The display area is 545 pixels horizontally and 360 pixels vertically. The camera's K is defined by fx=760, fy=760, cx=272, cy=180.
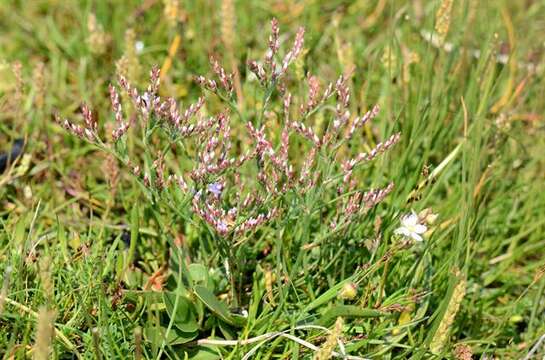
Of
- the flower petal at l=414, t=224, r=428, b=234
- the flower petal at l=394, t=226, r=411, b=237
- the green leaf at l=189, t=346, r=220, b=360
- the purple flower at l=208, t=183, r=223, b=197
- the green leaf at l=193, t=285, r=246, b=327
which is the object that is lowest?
the green leaf at l=189, t=346, r=220, b=360

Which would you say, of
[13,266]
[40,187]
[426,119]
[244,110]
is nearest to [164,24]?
[244,110]

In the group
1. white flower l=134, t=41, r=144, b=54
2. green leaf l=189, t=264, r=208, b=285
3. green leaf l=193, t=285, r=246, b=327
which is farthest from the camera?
white flower l=134, t=41, r=144, b=54

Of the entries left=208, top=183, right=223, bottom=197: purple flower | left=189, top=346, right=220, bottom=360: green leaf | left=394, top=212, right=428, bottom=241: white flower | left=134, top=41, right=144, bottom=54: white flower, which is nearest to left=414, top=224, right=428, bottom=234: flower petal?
left=394, top=212, right=428, bottom=241: white flower

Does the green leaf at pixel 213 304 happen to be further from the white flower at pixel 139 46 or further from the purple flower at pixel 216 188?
the white flower at pixel 139 46

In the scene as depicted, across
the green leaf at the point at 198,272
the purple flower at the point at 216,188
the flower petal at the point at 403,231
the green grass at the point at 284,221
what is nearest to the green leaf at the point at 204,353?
the green grass at the point at 284,221

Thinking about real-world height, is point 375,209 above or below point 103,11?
below

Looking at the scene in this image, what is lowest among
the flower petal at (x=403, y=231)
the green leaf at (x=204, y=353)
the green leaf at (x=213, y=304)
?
the green leaf at (x=204, y=353)

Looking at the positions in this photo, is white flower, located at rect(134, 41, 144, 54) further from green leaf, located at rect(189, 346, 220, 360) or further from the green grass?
green leaf, located at rect(189, 346, 220, 360)

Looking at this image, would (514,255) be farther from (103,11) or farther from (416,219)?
(103,11)
